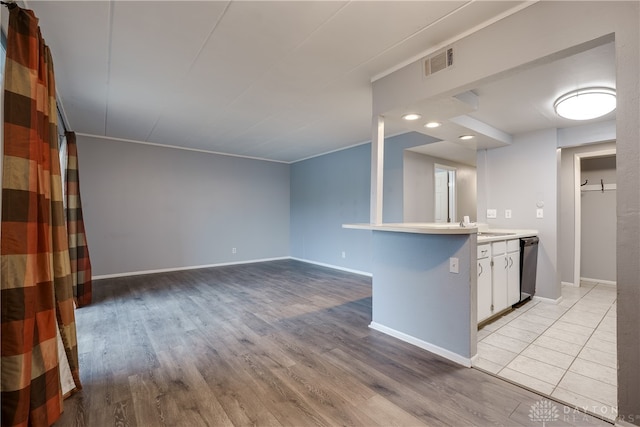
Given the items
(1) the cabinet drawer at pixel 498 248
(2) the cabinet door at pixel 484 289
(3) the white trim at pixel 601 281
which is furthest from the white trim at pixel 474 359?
(3) the white trim at pixel 601 281

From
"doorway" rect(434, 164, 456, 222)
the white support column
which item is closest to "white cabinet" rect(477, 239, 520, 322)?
the white support column

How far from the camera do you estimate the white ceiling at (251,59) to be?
6.17 feet

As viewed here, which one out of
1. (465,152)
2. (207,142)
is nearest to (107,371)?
(207,142)

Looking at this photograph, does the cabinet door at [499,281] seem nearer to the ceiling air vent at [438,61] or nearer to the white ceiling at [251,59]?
the white ceiling at [251,59]

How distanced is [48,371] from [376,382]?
1.93 m

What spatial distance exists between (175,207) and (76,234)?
2270 millimetres

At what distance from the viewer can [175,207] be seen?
575 centimetres

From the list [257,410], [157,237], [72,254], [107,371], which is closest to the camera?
[257,410]

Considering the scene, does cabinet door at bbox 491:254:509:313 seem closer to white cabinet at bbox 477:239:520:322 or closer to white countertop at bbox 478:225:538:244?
white cabinet at bbox 477:239:520:322

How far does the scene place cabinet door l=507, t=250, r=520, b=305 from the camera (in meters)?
3.28

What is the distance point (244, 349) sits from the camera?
8.07ft

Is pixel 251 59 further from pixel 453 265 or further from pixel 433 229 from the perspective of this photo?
pixel 453 265

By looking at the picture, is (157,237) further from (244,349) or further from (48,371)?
(48,371)

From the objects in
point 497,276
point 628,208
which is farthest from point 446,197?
point 628,208
